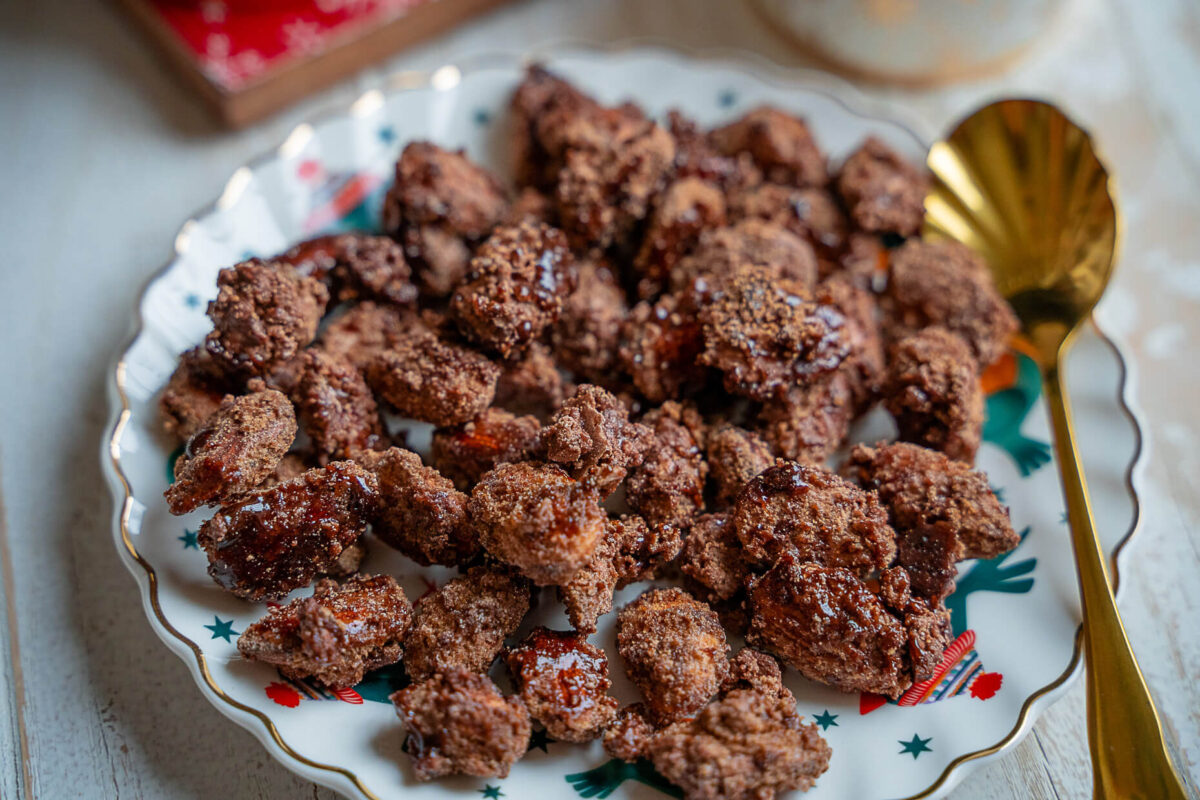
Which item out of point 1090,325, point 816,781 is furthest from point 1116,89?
point 816,781

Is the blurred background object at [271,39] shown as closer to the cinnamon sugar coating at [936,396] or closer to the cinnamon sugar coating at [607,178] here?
the cinnamon sugar coating at [607,178]

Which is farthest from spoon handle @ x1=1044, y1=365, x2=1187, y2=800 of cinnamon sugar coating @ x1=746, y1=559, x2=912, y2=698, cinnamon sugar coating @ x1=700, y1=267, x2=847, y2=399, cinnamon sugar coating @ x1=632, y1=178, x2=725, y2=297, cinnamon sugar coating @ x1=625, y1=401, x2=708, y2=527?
cinnamon sugar coating @ x1=632, y1=178, x2=725, y2=297

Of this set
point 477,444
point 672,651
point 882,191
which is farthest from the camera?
point 882,191

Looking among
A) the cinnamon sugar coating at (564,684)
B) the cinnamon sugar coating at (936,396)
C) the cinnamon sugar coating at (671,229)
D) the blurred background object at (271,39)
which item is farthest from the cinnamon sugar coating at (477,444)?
the blurred background object at (271,39)

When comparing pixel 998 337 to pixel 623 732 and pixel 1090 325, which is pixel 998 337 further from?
pixel 623 732

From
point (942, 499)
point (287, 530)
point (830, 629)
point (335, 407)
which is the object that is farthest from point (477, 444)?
point (942, 499)

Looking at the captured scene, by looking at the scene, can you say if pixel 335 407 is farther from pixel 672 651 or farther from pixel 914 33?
pixel 914 33
